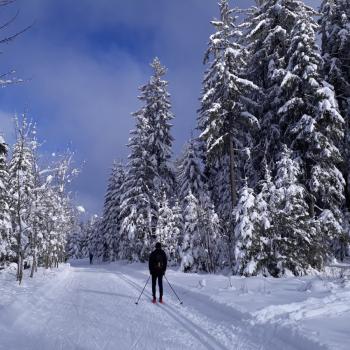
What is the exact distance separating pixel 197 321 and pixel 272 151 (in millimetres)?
18901

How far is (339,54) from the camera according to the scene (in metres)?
27.3

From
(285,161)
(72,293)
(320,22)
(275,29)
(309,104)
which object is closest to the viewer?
(72,293)

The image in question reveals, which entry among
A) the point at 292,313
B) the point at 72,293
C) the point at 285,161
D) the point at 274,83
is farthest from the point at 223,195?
the point at 292,313

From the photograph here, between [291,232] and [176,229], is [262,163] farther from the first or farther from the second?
[176,229]

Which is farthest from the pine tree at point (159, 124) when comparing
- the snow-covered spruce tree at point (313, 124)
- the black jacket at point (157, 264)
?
the black jacket at point (157, 264)

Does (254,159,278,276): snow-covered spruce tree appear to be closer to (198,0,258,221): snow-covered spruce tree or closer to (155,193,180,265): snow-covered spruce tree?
(198,0,258,221): snow-covered spruce tree

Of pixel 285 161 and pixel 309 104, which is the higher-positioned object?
pixel 309 104

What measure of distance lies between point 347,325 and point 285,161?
14.3 m

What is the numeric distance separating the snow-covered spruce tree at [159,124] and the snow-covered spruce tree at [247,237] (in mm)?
18242

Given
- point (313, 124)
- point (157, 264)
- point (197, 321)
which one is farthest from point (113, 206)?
point (197, 321)

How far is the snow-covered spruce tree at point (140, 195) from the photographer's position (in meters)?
36.6

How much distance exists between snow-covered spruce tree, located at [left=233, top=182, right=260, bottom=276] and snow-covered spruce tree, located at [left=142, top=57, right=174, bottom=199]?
1824 centimetres

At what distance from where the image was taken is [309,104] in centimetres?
2375

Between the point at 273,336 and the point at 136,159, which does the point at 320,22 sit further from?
the point at 273,336
